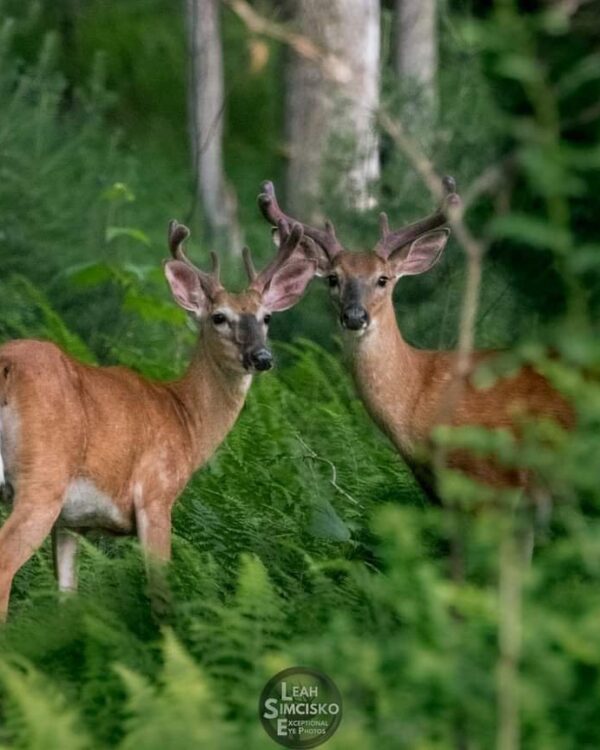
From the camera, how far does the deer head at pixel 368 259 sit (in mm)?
8391

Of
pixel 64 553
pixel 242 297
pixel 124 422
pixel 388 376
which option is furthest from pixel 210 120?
pixel 64 553

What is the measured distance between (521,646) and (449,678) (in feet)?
0.58

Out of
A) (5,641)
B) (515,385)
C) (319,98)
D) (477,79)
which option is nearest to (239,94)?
(319,98)

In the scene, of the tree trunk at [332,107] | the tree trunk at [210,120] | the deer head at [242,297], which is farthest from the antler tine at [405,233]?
the tree trunk at [210,120]

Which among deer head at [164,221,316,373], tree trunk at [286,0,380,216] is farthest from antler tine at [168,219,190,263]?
tree trunk at [286,0,380,216]

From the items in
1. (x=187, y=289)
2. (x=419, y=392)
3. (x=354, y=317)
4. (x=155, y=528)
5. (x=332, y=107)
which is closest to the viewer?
(x=155, y=528)

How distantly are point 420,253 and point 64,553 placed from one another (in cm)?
224

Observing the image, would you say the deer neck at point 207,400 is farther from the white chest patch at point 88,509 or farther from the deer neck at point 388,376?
the white chest patch at point 88,509

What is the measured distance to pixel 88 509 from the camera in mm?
7551

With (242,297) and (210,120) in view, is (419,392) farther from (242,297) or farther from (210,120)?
(210,120)

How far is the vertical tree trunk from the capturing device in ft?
45.7

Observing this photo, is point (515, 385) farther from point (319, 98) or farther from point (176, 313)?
point (319, 98)

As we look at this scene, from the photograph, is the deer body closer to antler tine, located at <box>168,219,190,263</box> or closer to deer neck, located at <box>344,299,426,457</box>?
deer neck, located at <box>344,299,426,457</box>

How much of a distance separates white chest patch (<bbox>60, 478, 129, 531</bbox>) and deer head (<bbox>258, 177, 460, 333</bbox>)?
4.11ft
